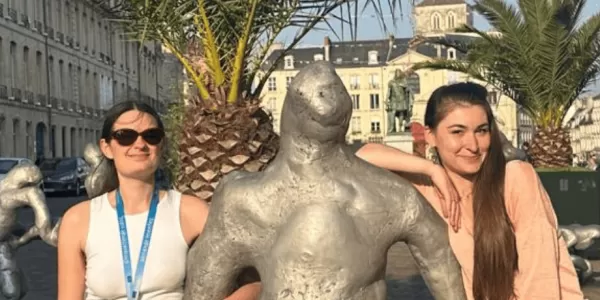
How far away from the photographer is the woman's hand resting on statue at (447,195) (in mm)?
2551

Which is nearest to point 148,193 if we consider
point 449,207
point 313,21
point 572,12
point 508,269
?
point 449,207

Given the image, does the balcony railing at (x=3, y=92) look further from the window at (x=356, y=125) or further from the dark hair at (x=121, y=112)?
the window at (x=356, y=125)

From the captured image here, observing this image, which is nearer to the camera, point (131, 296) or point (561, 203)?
point (131, 296)

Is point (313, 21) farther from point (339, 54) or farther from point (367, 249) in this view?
point (339, 54)

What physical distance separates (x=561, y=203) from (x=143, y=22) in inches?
310

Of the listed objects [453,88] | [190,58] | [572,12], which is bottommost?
[453,88]

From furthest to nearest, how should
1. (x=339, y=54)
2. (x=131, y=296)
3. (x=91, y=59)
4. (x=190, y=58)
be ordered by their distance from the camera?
(x=339, y=54) < (x=91, y=59) < (x=190, y=58) < (x=131, y=296)

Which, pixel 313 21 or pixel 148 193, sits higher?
pixel 313 21

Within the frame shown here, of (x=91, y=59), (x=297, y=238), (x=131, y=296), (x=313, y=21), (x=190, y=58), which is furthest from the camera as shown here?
(x=91, y=59)

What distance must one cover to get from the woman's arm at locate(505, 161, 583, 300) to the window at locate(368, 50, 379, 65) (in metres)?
84.8

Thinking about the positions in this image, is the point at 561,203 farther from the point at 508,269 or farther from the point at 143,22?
the point at 508,269

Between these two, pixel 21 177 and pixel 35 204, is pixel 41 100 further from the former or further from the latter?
pixel 35 204

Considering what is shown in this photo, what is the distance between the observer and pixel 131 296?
2703mm

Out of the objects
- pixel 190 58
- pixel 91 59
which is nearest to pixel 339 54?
pixel 91 59
